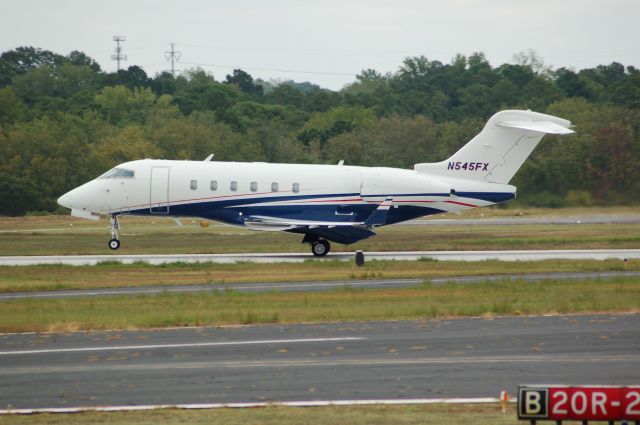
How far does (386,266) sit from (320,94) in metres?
80.3

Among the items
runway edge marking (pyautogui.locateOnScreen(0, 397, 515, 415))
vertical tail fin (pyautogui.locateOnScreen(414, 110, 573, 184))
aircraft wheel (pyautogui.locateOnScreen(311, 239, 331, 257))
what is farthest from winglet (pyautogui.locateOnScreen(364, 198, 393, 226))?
runway edge marking (pyautogui.locateOnScreen(0, 397, 515, 415))

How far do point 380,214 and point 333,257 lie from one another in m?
2.39

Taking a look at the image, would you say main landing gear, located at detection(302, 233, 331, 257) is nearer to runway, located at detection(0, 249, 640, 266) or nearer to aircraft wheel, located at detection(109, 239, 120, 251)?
runway, located at detection(0, 249, 640, 266)

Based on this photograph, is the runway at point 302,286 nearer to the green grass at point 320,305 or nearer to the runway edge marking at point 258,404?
the green grass at point 320,305

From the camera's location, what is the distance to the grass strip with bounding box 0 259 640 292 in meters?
31.8

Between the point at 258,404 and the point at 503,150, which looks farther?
the point at 503,150

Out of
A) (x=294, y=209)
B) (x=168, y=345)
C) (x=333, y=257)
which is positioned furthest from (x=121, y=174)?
(x=168, y=345)

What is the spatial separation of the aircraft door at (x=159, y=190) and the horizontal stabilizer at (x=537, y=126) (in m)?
12.6

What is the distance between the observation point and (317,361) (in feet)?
61.5

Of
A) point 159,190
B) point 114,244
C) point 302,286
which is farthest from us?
point 114,244

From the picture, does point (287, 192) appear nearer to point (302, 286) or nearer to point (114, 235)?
point (114, 235)

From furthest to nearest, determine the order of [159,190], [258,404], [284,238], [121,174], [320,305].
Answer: [284,238] < [121,174] < [159,190] < [320,305] < [258,404]

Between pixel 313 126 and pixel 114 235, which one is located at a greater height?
pixel 313 126

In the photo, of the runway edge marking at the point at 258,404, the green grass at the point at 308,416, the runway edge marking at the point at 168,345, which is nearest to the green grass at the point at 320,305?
the runway edge marking at the point at 168,345
